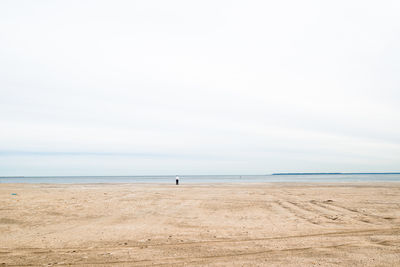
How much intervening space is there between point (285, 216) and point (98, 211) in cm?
902

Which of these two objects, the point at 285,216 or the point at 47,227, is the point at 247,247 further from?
the point at 47,227

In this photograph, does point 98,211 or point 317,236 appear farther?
point 98,211

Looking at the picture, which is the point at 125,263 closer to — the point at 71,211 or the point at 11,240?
the point at 11,240

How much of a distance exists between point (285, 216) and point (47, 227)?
31.6 feet

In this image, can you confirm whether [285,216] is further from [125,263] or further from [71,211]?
[71,211]

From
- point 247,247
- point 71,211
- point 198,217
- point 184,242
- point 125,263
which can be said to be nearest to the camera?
point 125,263

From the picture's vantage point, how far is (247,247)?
750 centimetres

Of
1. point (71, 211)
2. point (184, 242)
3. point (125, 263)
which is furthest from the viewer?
point (71, 211)

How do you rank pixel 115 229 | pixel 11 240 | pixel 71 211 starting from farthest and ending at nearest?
pixel 71 211 → pixel 115 229 → pixel 11 240

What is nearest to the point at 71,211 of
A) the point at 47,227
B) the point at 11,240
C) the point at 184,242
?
the point at 47,227

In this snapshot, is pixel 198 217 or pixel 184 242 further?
pixel 198 217

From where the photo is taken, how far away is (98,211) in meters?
14.3

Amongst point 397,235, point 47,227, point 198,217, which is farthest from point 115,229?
point 397,235

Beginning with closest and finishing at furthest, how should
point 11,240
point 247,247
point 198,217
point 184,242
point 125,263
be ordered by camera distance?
1. point 125,263
2. point 247,247
3. point 184,242
4. point 11,240
5. point 198,217
